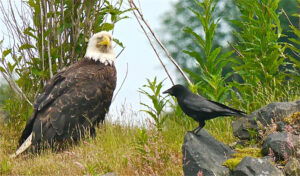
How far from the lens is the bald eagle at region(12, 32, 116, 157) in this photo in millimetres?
6613

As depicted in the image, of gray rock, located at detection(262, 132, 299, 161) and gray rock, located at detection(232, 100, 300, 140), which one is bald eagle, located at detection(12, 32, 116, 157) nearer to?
gray rock, located at detection(232, 100, 300, 140)

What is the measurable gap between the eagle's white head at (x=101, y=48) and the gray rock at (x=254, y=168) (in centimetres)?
368

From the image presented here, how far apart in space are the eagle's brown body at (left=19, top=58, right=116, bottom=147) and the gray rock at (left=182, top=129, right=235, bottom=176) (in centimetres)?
240

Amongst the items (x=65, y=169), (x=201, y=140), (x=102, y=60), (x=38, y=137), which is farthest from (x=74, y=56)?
(x=201, y=140)

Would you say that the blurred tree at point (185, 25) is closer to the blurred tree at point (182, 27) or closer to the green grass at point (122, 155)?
the blurred tree at point (182, 27)

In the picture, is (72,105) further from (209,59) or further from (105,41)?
(209,59)

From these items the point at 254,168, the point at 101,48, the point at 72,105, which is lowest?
the point at 254,168

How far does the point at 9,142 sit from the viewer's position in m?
8.02

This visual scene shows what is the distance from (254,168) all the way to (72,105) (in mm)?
3542

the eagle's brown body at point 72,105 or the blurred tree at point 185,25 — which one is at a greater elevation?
the blurred tree at point 185,25

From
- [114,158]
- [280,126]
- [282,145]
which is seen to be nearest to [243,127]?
[280,126]

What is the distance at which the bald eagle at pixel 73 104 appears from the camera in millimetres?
6613

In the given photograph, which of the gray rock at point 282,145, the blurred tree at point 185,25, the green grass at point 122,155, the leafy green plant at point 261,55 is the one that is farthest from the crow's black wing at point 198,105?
the blurred tree at point 185,25

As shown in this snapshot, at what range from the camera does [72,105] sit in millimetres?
6645
